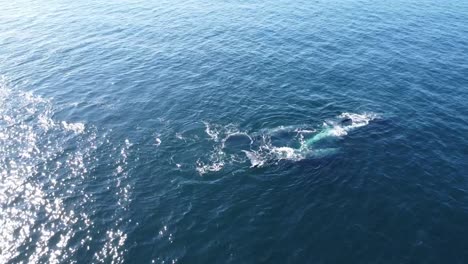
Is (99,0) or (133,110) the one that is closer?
(133,110)

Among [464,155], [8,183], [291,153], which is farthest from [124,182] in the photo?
[464,155]

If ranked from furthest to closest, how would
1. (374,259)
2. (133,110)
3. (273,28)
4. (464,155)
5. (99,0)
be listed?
(99,0), (273,28), (133,110), (464,155), (374,259)

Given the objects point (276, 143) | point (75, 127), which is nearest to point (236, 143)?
point (276, 143)

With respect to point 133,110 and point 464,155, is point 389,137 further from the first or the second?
point 133,110

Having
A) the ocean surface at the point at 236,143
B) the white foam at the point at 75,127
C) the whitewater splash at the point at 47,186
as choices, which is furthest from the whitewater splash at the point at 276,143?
the white foam at the point at 75,127

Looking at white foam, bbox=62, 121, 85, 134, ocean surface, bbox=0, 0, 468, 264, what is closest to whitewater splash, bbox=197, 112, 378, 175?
ocean surface, bbox=0, 0, 468, 264

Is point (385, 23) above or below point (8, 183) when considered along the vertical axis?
above
